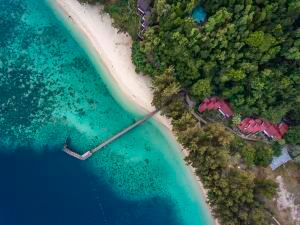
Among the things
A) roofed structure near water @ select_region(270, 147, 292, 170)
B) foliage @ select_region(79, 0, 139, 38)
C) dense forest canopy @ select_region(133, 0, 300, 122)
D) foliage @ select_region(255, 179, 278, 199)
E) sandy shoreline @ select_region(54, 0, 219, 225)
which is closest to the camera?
dense forest canopy @ select_region(133, 0, 300, 122)

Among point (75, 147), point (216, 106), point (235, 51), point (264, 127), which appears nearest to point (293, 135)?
point (264, 127)

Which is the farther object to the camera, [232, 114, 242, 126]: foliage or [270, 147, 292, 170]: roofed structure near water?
[270, 147, 292, 170]: roofed structure near water

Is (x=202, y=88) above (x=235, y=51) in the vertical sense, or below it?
below

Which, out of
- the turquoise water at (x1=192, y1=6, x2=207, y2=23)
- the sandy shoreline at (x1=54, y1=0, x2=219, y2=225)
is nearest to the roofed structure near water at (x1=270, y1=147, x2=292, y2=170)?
the sandy shoreline at (x1=54, y1=0, x2=219, y2=225)

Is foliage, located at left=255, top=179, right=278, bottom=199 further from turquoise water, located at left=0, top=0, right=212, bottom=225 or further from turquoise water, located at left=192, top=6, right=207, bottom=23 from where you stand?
turquoise water, located at left=192, top=6, right=207, bottom=23

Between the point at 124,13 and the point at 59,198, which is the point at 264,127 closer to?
the point at 124,13

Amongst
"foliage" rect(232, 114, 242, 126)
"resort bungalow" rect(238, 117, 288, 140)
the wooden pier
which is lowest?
the wooden pier

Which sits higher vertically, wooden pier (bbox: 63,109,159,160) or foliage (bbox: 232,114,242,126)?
foliage (bbox: 232,114,242,126)
